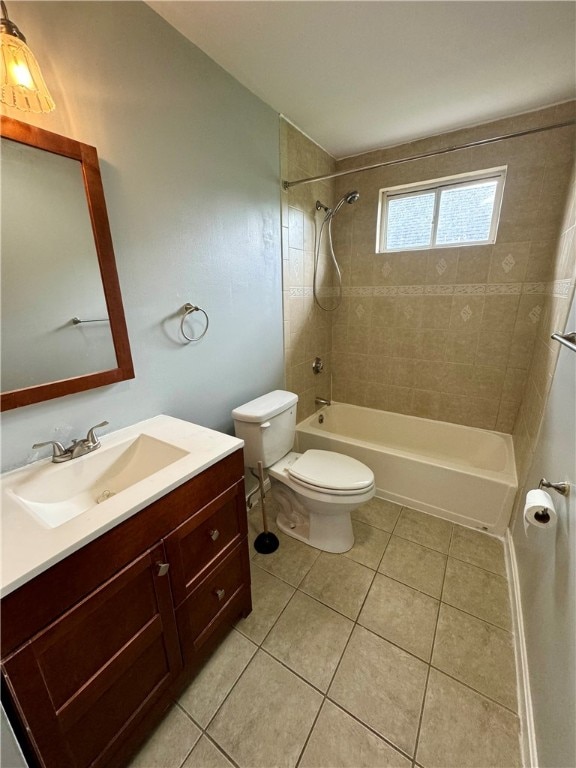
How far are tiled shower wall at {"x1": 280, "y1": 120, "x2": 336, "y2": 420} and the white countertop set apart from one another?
1.18 meters

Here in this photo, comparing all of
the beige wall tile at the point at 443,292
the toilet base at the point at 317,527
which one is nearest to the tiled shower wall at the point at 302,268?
the beige wall tile at the point at 443,292

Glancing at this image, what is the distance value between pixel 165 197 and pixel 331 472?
149 cm

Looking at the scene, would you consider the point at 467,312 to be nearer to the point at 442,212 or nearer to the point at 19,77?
the point at 442,212

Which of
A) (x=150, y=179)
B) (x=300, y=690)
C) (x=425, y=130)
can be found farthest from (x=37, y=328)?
(x=425, y=130)

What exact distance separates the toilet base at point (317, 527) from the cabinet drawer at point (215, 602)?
51 centimetres

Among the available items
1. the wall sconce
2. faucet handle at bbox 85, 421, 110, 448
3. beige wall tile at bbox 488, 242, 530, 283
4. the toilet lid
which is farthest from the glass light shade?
beige wall tile at bbox 488, 242, 530, 283

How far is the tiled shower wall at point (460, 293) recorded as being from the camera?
180 cm

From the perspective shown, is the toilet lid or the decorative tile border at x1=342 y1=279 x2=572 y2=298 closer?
the toilet lid

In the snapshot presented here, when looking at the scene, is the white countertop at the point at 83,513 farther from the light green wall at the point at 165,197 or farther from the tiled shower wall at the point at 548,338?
the tiled shower wall at the point at 548,338

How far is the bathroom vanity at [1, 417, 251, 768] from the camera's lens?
633 mm

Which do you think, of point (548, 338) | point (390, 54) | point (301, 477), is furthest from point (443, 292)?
point (301, 477)

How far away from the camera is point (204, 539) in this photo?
1.04m

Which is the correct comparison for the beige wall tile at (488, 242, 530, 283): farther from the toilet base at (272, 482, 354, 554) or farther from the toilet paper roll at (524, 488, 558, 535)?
the toilet base at (272, 482, 354, 554)

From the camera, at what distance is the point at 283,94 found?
5.18ft
